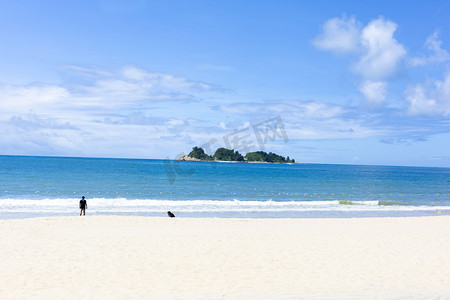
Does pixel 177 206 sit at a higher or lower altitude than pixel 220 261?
lower

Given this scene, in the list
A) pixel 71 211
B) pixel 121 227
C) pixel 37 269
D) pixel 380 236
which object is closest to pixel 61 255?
pixel 37 269

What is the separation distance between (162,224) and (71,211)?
10633 millimetres

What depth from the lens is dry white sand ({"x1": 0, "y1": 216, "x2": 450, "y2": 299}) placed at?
27.6 ft

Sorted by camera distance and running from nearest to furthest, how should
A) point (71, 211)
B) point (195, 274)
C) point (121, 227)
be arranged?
point (195, 274)
point (121, 227)
point (71, 211)

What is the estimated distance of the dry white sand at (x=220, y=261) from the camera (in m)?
8.40

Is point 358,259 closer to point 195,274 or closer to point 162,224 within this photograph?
point 195,274

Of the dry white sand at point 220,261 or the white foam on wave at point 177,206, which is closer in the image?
the dry white sand at point 220,261

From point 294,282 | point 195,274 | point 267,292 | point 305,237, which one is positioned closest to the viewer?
point 267,292

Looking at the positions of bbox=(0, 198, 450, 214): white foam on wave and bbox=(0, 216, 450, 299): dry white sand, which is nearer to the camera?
bbox=(0, 216, 450, 299): dry white sand

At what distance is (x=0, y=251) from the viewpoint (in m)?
11.7

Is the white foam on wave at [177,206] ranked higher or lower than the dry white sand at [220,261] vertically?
lower

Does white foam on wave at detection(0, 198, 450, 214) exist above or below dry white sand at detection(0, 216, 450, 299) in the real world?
below

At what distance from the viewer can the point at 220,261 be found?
11.0m

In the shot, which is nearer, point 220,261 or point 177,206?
point 220,261
